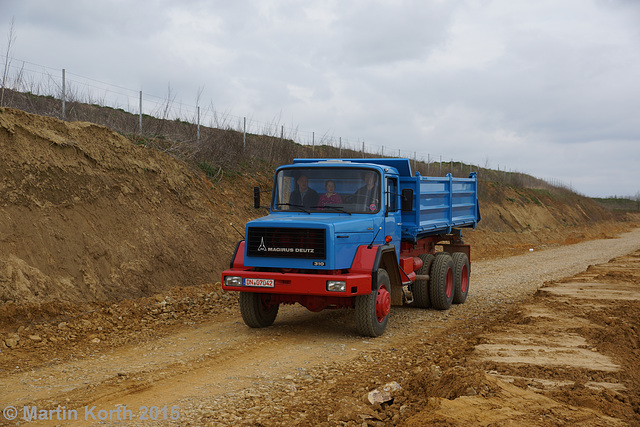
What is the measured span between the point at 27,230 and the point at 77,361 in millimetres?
3835

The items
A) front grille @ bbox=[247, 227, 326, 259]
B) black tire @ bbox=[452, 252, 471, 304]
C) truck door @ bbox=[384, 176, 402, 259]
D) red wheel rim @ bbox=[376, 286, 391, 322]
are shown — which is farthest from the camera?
black tire @ bbox=[452, 252, 471, 304]

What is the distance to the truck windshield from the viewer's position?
866 centimetres

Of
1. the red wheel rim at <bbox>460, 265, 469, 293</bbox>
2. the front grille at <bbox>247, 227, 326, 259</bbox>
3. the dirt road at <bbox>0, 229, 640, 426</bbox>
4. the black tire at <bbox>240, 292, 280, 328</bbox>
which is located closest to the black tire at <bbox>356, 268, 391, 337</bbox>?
the dirt road at <bbox>0, 229, 640, 426</bbox>

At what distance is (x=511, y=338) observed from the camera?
25.6 feet

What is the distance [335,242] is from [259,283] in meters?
1.26

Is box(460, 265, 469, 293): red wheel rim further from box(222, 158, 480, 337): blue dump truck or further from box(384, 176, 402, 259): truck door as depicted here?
box(384, 176, 402, 259): truck door

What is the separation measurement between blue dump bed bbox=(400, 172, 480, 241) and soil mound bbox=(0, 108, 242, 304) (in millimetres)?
5173

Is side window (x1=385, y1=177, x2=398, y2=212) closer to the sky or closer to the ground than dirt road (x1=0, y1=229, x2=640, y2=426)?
closer to the sky

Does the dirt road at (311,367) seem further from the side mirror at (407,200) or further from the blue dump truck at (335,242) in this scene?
the side mirror at (407,200)

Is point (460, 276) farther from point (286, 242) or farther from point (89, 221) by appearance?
point (89, 221)

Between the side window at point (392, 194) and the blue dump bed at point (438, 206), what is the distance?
2.02 feet

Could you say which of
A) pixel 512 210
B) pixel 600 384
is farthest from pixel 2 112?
pixel 512 210

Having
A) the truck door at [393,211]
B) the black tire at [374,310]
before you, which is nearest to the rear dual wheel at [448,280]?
the truck door at [393,211]

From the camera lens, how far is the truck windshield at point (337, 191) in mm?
8656
